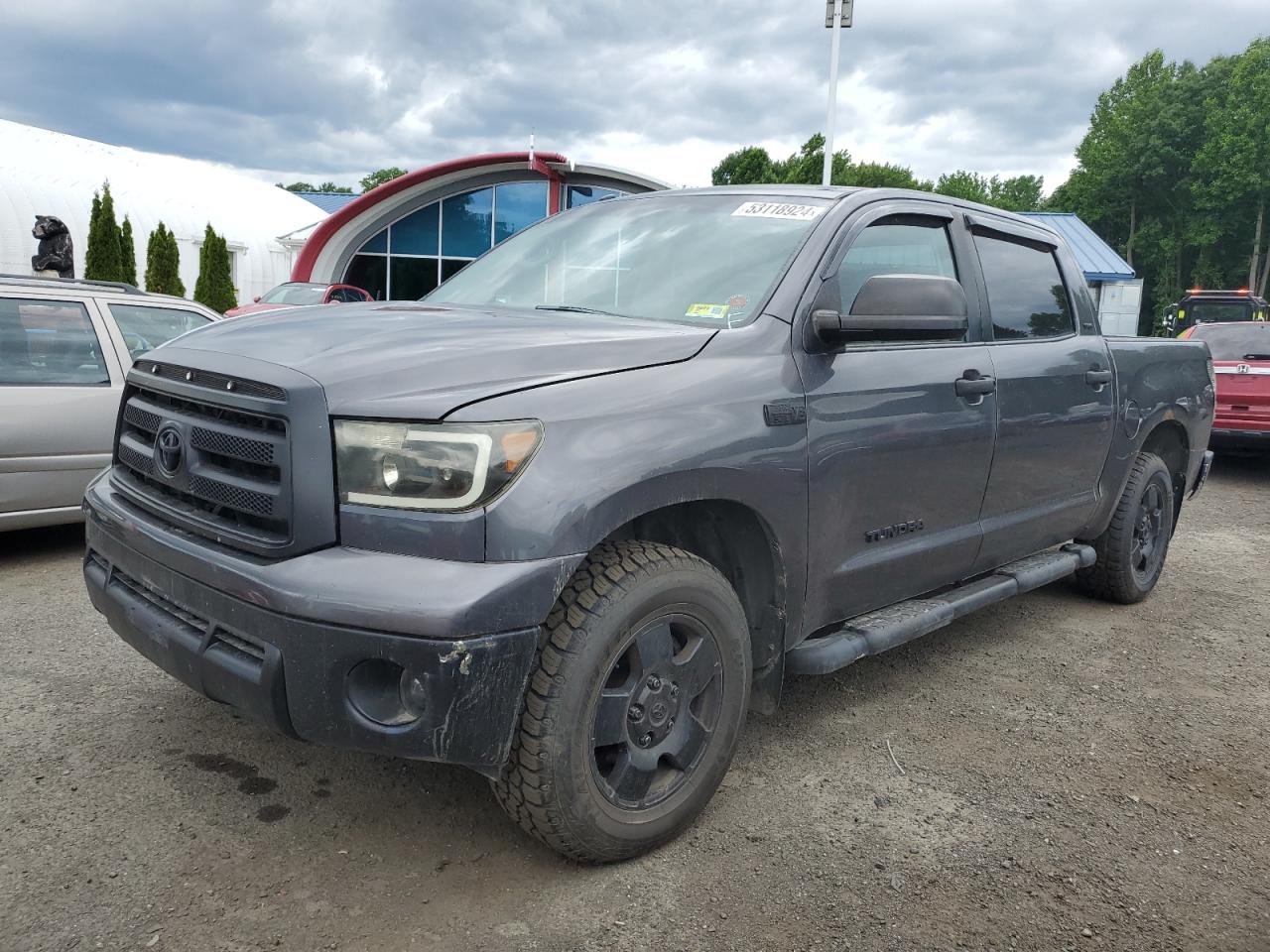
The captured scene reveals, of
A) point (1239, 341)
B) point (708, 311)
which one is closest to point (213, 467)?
point (708, 311)

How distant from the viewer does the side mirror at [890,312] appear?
9.50ft

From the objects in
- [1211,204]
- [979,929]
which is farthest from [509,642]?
[1211,204]

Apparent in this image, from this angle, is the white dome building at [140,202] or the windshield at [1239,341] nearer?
the windshield at [1239,341]

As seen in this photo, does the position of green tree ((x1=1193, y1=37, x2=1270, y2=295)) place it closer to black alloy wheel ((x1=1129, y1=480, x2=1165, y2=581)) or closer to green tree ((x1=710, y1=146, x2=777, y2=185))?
green tree ((x1=710, y1=146, x2=777, y2=185))

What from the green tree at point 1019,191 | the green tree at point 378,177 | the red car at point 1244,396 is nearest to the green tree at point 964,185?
the green tree at point 1019,191

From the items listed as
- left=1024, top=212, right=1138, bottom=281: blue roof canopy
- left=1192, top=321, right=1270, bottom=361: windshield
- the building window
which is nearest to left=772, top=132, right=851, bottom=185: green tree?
left=1024, top=212, right=1138, bottom=281: blue roof canopy

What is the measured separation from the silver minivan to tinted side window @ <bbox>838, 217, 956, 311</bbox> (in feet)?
12.2

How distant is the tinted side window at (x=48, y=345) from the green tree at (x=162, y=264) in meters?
20.2

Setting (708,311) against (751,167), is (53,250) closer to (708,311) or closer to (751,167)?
(708,311)

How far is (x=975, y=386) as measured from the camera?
139 inches

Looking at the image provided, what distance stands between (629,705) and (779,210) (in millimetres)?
1791

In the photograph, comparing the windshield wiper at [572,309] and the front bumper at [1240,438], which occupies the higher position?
the windshield wiper at [572,309]

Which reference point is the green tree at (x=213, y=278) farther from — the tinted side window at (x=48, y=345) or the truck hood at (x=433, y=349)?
the truck hood at (x=433, y=349)

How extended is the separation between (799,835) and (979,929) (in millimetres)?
549
